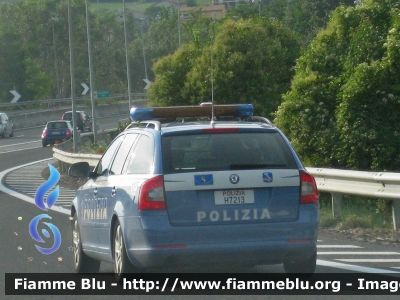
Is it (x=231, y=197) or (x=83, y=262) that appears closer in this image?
(x=231, y=197)

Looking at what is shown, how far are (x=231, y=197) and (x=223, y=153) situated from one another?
1.39 feet

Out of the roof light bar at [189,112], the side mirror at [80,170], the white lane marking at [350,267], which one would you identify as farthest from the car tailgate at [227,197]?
the side mirror at [80,170]

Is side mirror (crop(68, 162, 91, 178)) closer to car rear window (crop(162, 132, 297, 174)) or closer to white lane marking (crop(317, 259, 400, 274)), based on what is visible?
car rear window (crop(162, 132, 297, 174))

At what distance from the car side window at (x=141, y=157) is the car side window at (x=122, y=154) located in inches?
7.0

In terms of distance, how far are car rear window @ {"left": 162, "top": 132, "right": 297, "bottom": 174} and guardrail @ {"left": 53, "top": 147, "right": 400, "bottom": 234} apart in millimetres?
4431

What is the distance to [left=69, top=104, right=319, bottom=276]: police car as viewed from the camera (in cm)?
841

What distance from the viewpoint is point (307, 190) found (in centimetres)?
873

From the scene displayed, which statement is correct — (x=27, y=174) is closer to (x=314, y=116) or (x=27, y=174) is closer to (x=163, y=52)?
(x=314, y=116)

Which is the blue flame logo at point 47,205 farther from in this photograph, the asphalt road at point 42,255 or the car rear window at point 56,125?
the car rear window at point 56,125

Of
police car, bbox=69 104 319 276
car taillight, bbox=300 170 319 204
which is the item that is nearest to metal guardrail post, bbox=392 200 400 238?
police car, bbox=69 104 319 276

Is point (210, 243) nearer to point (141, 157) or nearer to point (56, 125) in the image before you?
point (141, 157)

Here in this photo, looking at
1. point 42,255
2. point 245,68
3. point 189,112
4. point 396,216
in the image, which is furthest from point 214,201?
point 245,68

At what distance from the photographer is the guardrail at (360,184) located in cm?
1305

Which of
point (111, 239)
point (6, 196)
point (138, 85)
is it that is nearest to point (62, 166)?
point (6, 196)
